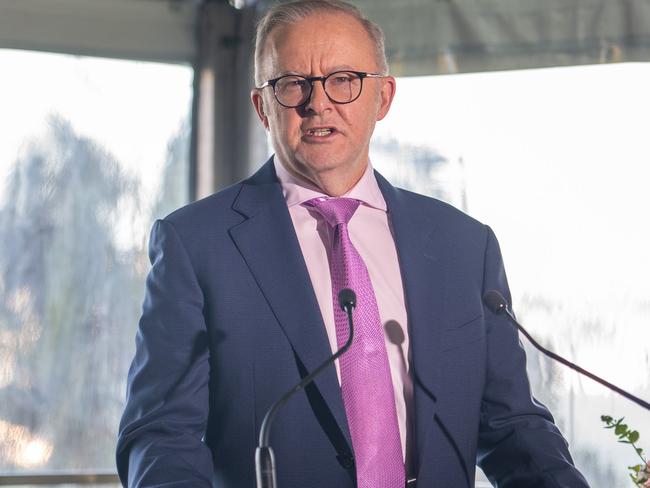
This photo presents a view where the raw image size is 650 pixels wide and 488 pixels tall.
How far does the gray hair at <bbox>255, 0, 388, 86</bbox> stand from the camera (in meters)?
1.86

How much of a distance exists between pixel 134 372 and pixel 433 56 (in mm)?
1813

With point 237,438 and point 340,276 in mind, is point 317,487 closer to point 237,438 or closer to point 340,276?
point 237,438

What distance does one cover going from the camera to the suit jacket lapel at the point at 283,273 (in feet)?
5.41

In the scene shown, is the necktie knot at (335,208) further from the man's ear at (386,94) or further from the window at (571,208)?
the window at (571,208)

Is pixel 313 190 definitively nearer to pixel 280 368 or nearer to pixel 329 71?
pixel 329 71

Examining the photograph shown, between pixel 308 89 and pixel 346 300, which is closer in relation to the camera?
pixel 346 300

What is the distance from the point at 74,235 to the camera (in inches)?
123

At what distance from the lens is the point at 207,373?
1.67 meters

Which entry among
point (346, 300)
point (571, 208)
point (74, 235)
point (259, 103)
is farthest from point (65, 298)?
point (346, 300)

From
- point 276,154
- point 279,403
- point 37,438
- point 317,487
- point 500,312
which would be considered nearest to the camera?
point 279,403

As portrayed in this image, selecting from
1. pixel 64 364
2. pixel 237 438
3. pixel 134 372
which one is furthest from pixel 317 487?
pixel 64 364

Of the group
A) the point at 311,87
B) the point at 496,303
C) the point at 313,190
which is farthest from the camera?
the point at 313,190

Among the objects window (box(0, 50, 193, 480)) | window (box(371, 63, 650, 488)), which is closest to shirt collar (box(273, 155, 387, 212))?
window (box(371, 63, 650, 488))

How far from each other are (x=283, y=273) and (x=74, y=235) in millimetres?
1582
